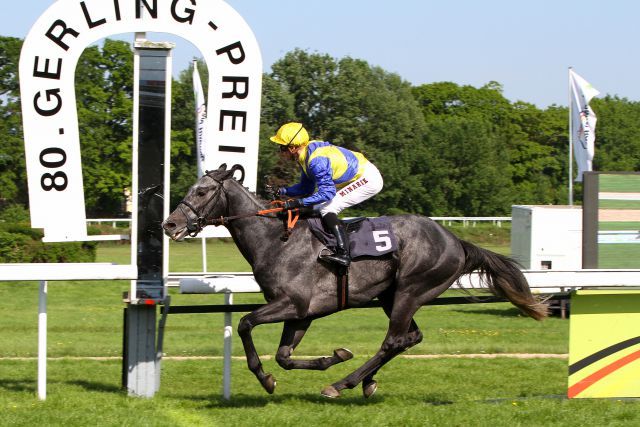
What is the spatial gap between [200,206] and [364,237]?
1172 mm

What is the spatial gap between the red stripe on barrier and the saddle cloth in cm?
172

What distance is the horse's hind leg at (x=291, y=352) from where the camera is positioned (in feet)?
21.7

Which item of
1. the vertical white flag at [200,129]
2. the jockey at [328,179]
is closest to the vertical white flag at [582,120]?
the vertical white flag at [200,129]

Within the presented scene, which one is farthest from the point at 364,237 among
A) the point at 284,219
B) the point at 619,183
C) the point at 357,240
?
the point at 619,183

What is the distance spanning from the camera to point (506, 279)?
729cm

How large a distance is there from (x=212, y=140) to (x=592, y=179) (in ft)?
9.83

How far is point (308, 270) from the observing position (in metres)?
6.73

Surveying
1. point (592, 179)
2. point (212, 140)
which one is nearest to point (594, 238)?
point (592, 179)

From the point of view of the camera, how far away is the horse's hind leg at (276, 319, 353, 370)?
662cm

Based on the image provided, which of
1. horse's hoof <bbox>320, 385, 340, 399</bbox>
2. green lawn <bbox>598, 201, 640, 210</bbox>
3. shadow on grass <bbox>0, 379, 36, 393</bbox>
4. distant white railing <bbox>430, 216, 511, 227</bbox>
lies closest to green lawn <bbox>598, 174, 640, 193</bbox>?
green lawn <bbox>598, 201, 640, 210</bbox>

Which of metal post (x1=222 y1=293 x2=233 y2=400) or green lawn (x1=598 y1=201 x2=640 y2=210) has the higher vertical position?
green lawn (x1=598 y1=201 x2=640 y2=210)

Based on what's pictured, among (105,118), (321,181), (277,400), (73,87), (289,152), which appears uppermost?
(105,118)

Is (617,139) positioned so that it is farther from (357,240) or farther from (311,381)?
(357,240)

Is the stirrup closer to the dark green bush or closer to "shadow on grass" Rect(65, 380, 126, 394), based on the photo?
"shadow on grass" Rect(65, 380, 126, 394)
